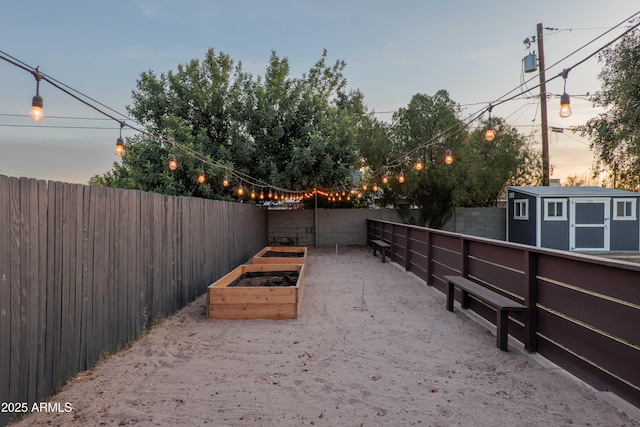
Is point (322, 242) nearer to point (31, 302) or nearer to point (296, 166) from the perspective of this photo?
point (296, 166)

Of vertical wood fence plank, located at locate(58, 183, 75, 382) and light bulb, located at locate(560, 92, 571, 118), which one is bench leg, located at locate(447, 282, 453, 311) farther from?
vertical wood fence plank, located at locate(58, 183, 75, 382)

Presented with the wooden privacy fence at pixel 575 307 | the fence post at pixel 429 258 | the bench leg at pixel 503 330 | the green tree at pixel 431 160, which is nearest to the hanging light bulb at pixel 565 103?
the wooden privacy fence at pixel 575 307

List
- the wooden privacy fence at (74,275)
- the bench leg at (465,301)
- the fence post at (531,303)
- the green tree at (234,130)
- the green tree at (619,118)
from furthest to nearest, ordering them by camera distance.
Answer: the green tree at (234,130)
the green tree at (619,118)
the bench leg at (465,301)
the fence post at (531,303)
the wooden privacy fence at (74,275)

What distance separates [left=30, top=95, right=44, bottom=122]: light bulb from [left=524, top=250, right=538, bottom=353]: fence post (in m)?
4.48

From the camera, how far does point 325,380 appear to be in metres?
2.87

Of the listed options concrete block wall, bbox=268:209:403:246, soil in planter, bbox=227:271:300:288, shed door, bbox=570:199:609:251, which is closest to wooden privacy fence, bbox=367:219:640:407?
soil in planter, bbox=227:271:300:288

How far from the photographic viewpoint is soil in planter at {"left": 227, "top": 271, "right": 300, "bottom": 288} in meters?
6.03

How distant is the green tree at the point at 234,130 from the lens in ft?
38.9

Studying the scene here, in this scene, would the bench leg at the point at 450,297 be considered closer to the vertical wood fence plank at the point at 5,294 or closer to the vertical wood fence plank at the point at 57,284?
the vertical wood fence plank at the point at 57,284

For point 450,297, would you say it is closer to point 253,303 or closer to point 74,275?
point 253,303

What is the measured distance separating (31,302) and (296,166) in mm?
9687

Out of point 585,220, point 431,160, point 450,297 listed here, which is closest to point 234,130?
point 431,160

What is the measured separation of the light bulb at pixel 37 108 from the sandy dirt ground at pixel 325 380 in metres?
2.15

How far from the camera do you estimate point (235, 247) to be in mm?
8398
